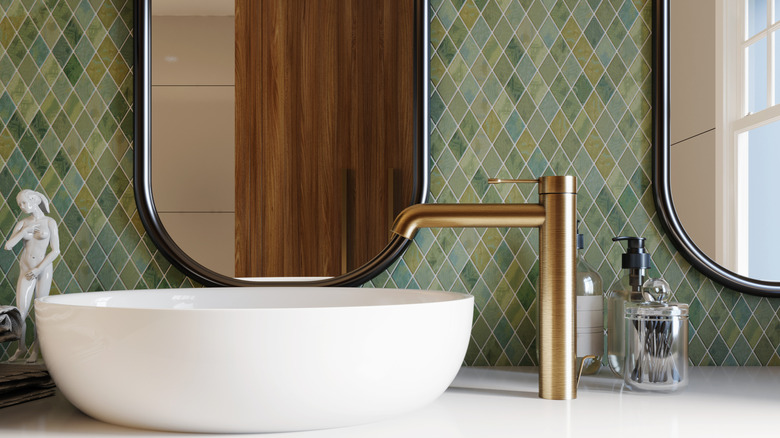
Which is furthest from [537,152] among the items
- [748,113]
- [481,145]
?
[748,113]

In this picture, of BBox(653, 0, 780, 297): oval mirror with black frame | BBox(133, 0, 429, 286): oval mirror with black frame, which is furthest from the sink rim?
BBox(653, 0, 780, 297): oval mirror with black frame

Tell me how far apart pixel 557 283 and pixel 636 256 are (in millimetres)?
192

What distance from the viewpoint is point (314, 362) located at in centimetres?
66

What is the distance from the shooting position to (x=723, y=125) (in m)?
1.13

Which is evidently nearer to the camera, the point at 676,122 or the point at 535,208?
the point at 535,208

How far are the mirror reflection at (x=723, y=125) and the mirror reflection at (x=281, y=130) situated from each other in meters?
0.48

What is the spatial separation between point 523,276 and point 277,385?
1.99ft

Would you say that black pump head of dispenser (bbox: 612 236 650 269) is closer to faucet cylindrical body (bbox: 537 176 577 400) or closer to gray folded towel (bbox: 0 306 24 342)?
faucet cylindrical body (bbox: 537 176 577 400)

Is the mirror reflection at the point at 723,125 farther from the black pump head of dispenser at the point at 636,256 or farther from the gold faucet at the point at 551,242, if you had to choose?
the gold faucet at the point at 551,242

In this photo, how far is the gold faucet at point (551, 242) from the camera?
A: 34.1 inches

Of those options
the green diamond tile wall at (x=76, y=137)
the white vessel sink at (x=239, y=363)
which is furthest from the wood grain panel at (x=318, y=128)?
the white vessel sink at (x=239, y=363)

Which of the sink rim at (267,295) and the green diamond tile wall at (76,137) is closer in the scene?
the sink rim at (267,295)

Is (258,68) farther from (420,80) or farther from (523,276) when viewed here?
(523,276)

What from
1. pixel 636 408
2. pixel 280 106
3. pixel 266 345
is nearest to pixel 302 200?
pixel 280 106
